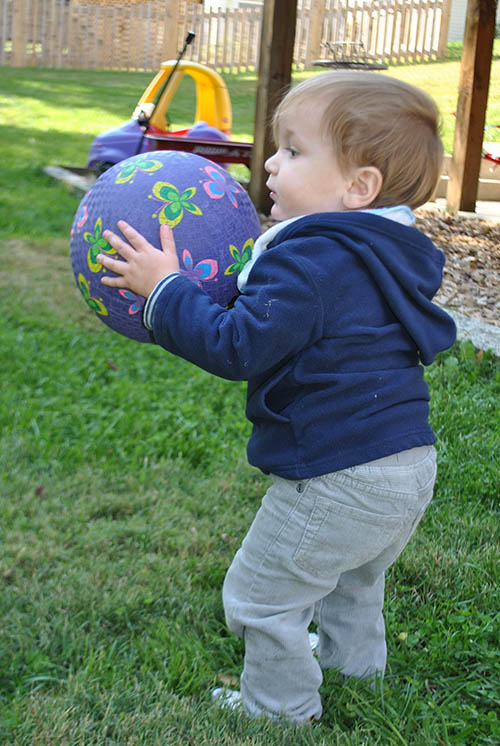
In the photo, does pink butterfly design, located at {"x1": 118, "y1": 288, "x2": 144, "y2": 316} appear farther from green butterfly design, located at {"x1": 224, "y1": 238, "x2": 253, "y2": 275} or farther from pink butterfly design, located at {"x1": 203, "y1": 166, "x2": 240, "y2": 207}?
pink butterfly design, located at {"x1": 203, "y1": 166, "x2": 240, "y2": 207}

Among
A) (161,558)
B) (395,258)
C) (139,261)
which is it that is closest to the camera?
(395,258)

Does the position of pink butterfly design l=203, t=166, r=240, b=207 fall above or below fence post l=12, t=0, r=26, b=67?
below

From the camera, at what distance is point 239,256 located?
2494mm

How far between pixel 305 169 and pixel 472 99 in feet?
20.9

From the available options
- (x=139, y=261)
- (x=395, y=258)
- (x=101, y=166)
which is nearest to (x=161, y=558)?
(x=139, y=261)

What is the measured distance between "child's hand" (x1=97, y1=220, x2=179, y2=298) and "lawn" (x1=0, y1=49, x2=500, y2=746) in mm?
1187

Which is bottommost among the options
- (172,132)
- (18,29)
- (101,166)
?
(101,166)

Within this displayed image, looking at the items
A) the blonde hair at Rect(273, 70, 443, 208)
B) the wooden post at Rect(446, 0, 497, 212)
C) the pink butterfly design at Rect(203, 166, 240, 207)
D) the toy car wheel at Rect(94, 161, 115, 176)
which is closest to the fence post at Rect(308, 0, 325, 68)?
the toy car wheel at Rect(94, 161, 115, 176)

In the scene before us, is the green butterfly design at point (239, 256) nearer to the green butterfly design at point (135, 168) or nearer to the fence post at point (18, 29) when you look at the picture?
the green butterfly design at point (135, 168)

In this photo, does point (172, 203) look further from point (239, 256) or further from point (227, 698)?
point (227, 698)

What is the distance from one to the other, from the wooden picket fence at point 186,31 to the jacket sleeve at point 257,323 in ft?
75.9

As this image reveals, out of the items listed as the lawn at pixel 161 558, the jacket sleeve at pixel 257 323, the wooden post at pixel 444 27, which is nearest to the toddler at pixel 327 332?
the jacket sleeve at pixel 257 323

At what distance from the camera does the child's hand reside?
7.13 feet

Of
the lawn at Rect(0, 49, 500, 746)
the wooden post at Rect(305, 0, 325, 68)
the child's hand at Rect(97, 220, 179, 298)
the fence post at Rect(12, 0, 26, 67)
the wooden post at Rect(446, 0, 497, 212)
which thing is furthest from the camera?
the wooden post at Rect(305, 0, 325, 68)
